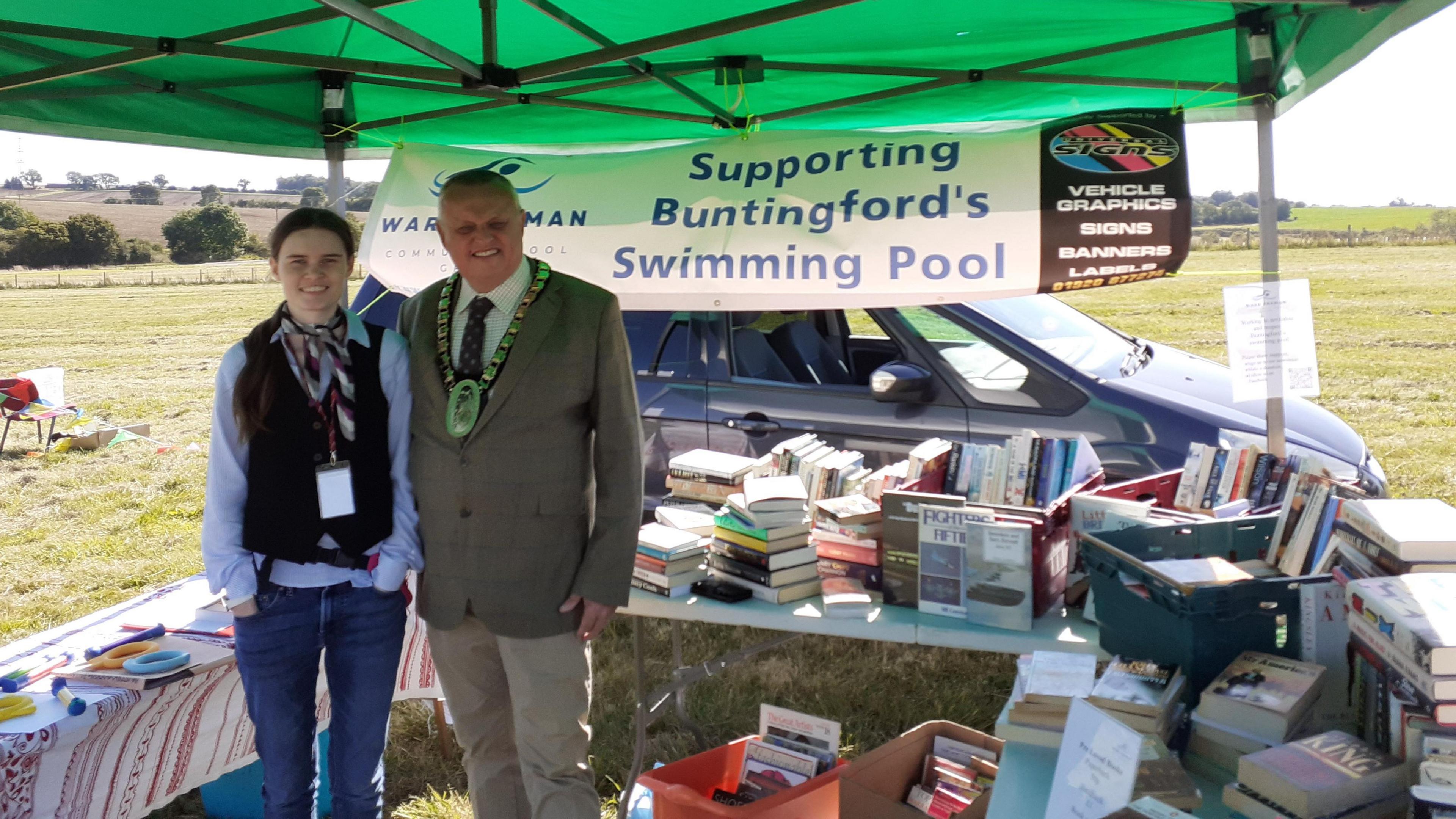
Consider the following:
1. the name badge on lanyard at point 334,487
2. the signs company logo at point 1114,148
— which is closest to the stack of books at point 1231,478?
the signs company logo at point 1114,148

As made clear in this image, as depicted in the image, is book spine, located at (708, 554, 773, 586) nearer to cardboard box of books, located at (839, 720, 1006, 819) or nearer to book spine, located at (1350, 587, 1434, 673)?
cardboard box of books, located at (839, 720, 1006, 819)

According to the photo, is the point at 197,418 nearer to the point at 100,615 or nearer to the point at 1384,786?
the point at 100,615

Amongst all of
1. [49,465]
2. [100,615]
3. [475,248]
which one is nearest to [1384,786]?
[475,248]

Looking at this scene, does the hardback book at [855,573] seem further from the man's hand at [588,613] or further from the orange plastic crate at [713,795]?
the man's hand at [588,613]

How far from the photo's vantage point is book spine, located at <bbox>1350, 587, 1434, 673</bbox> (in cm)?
147

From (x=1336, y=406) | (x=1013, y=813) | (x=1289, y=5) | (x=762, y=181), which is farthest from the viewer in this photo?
(x=1336, y=406)

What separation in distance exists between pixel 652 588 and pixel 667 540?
14 cm

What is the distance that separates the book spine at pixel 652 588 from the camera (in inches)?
109

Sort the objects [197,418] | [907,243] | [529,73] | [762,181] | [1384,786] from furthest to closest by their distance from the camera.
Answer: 1. [197,418]
2. [762,181]
3. [907,243]
4. [529,73]
5. [1384,786]

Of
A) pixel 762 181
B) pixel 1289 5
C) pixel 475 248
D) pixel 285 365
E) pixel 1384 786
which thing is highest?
pixel 1289 5

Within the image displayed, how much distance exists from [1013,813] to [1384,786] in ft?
1.84

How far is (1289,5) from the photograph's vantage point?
2729 mm

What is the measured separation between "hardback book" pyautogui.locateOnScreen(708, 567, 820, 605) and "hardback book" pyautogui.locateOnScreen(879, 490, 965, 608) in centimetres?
22

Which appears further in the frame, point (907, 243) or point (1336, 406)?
point (1336, 406)
